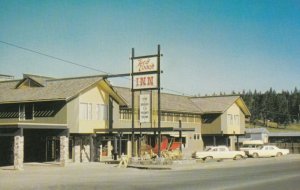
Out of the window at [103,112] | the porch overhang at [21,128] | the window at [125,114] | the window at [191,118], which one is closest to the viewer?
the porch overhang at [21,128]

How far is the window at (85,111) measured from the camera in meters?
43.4

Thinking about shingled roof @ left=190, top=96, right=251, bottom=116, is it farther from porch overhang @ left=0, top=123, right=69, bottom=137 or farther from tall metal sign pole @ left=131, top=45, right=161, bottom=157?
porch overhang @ left=0, top=123, right=69, bottom=137

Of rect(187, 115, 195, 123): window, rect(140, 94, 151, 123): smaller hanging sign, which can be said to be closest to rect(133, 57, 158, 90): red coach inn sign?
rect(140, 94, 151, 123): smaller hanging sign

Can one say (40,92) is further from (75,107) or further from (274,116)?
(274,116)

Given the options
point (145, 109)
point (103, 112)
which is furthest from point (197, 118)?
point (145, 109)

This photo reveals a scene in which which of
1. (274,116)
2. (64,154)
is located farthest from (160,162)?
(274,116)

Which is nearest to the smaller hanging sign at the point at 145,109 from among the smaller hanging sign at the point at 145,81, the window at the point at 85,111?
the smaller hanging sign at the point at 145,81

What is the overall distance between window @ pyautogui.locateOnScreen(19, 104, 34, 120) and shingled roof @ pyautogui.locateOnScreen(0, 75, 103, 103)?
86 cm

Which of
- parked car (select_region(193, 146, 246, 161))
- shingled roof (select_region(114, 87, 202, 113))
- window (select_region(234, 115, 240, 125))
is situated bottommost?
parked car (select_region(193, 146, 246, 161))

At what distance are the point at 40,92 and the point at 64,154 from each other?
8228 millimetres

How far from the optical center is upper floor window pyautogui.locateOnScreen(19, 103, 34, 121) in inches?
1714

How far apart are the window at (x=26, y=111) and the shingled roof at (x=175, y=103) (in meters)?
13.4

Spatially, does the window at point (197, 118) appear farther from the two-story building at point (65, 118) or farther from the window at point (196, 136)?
the two-story building at point (65, 118)

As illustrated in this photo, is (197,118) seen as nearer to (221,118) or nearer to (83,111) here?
(221,118)
